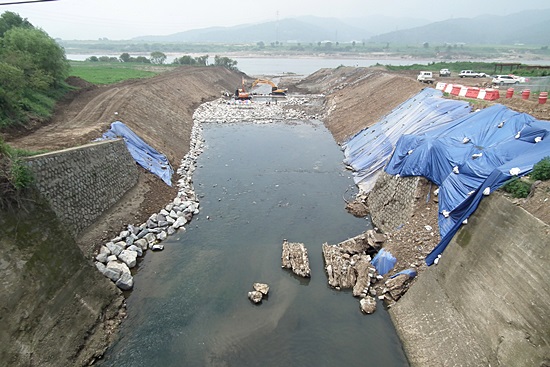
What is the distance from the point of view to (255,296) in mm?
12852

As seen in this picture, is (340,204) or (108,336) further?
(340,204)

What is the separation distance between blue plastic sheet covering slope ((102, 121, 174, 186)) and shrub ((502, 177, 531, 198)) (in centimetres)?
1788

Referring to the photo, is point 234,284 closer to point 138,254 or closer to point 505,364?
point 138,254

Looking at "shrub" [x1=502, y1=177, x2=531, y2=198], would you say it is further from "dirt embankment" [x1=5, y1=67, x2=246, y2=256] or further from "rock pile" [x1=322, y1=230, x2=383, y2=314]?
"dirt embankment" [x1=5, y1=67, x2=246, y2=256]

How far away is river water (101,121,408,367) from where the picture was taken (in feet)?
35.2

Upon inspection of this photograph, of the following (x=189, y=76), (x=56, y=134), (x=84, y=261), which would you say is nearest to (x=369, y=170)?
(x=84, y=261)

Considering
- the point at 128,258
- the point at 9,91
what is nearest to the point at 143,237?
the point at 128,258

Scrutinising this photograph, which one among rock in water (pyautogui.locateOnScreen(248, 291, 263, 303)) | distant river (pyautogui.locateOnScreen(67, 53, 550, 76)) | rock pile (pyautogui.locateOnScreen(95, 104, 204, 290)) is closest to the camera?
rock in water (pyautogui.locateOnScreen(248, 291, 263, 303))

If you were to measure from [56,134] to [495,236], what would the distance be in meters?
22.0

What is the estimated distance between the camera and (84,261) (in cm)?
1142

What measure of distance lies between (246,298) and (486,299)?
8.15 metres

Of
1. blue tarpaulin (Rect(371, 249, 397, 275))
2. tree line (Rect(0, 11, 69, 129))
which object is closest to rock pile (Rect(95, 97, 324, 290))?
blue tarpaulin (Rect(371, 249, 397, 275))

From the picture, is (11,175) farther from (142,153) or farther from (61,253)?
(142,153)

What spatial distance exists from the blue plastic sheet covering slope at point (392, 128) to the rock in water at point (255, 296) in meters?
11.3
